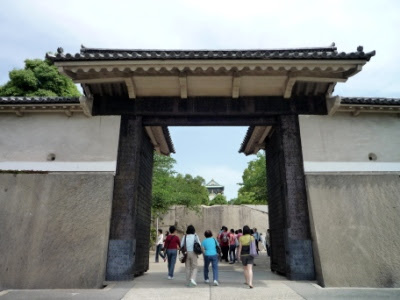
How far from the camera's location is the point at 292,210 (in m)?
6.95

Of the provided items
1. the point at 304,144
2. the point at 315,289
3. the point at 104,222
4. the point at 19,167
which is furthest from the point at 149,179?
the point at 315,289

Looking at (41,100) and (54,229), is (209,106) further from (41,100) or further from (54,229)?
(54,229)

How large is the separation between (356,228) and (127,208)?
18.2 feet

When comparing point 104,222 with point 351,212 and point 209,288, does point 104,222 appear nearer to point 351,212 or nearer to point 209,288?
point 209,288

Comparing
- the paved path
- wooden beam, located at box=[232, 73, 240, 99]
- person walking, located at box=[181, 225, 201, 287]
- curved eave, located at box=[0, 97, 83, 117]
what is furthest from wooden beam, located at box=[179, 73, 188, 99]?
the paved path

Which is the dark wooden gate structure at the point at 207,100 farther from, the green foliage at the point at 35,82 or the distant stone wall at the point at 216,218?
the distant stone wall at the point at 216,218

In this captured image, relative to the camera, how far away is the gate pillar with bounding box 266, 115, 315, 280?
21.8ft

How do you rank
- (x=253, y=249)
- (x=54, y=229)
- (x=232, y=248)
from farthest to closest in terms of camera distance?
1. (x=232, y=248)
2. (x=253, y=249)
3. (x=54, y=229)

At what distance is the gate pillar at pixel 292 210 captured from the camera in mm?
6633

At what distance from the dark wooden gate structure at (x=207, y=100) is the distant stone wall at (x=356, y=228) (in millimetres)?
411

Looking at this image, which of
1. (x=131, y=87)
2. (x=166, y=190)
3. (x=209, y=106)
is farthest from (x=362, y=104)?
(x=166, y=190)

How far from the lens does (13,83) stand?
1978 cm

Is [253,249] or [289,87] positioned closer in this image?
[253,249]

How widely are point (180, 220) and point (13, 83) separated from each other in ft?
58.6
